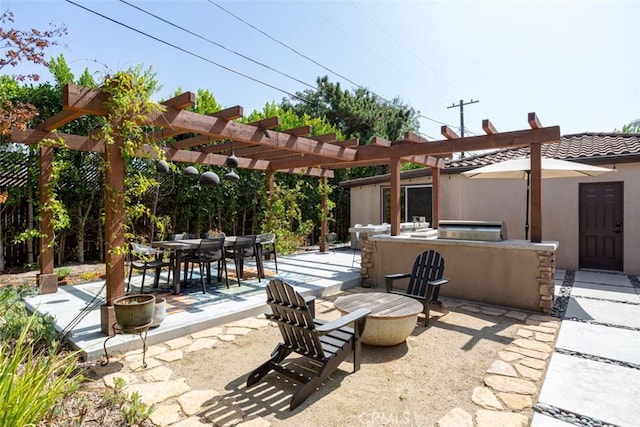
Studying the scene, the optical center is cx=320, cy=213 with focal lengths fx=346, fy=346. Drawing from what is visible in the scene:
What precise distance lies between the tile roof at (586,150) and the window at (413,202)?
1.07 m

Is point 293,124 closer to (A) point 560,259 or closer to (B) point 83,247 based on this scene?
(B) point 83,247

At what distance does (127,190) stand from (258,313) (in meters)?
2.30

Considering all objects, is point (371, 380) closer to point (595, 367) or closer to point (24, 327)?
point (595, 367)

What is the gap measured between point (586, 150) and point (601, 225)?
6.01ft

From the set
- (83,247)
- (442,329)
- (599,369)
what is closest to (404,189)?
(442,329)

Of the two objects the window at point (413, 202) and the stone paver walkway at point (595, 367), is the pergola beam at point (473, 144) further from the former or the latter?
the window at point (413, 202)

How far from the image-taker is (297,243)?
8.34m

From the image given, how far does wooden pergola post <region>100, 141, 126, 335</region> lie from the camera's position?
12.3 ft

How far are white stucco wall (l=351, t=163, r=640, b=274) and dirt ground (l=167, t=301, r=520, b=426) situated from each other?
5.11 m

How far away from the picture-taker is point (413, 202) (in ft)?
35.1

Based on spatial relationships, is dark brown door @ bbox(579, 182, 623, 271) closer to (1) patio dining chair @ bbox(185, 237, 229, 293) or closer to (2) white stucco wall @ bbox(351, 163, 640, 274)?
(2) white stucco wall @ bbox(351, 163, 640, 274)

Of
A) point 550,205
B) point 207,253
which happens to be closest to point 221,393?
point 207,253

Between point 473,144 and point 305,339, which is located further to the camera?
point 473,144

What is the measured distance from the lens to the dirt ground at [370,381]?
2469 millimetres
